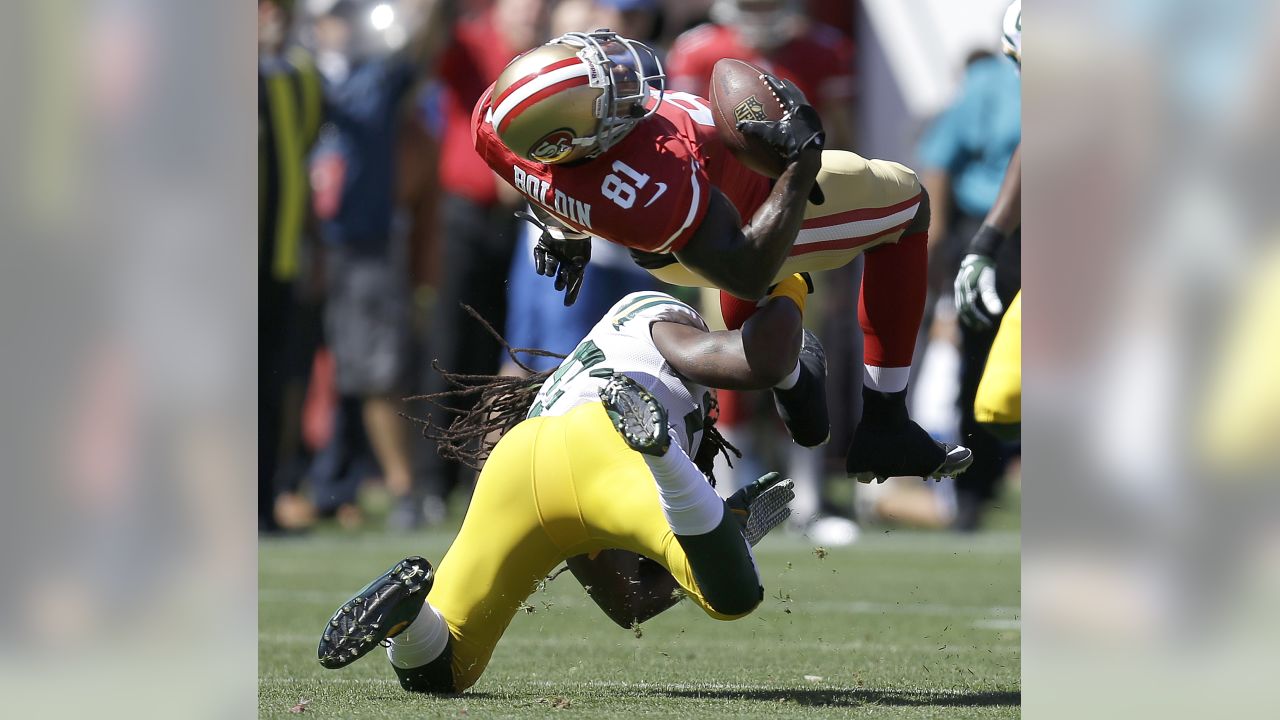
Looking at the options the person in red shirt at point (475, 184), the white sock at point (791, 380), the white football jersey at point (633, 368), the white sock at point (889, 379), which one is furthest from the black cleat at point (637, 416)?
the person in red shirt at point (475, 184)

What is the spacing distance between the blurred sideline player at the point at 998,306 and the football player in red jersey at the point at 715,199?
9.0 inches

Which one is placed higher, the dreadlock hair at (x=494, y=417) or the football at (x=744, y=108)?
the football at (x=744, y=108)

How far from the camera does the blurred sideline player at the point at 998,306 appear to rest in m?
4.41

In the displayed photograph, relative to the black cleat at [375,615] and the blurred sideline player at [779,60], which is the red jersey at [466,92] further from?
the black cleat at [375,615]

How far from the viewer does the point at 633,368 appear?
3939mm

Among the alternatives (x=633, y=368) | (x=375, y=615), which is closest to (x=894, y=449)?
(x=633, y=368)

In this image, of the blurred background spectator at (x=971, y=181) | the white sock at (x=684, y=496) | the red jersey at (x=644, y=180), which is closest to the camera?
the white sock at (x=684, y=496)

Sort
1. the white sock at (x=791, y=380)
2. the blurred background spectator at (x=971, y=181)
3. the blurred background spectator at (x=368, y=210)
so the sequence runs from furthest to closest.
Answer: the blurred background spectator at (x=368, y=210) < the blurred background spectator at (x=971, y=181) < the white sock at (x=791, y=380)

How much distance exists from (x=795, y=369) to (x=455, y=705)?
112cm

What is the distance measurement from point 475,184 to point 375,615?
15.1 feet

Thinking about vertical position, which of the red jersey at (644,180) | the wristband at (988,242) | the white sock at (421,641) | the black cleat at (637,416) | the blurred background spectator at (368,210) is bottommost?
the blurred background spectator at (368,210)

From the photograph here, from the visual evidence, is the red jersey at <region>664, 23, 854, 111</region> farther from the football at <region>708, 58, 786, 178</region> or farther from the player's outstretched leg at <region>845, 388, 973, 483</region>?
the football at <region>708, 58, 786, 178</region>

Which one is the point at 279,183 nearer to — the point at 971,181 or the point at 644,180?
the point at 971,181
